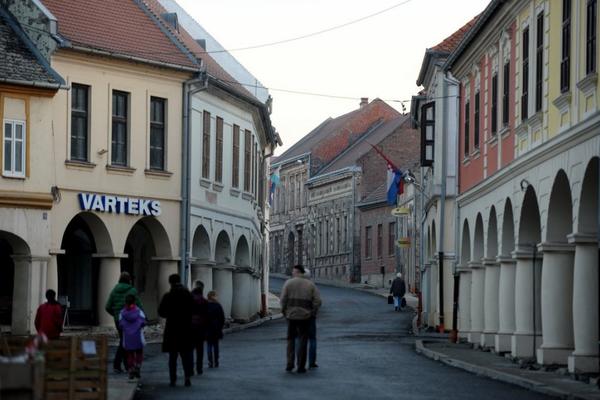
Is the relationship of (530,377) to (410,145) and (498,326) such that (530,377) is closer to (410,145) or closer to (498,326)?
(498,326)

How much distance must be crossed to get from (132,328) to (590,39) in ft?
27.3

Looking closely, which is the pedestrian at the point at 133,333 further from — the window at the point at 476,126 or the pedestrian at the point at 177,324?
the window at the point at 476,126

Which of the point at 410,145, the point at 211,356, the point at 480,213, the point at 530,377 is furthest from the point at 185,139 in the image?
the point at 410,145

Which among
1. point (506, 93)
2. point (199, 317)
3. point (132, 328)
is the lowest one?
point (132, 328)

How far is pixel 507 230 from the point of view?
34.2m

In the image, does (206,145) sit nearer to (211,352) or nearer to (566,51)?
(211,352)

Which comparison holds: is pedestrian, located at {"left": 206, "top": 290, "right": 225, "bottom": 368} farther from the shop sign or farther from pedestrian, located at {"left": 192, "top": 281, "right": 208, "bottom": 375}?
the shop sign

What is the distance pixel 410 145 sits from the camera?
299 feet

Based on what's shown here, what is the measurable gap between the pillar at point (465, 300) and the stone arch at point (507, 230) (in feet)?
22.9

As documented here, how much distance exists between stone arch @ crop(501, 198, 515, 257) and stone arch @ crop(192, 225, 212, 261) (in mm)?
16952

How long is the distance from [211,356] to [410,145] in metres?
63.0

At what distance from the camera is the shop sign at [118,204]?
1716 inches

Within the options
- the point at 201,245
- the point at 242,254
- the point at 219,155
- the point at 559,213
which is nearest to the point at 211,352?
the point at 559,213

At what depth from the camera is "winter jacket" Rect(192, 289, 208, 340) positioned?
26.4 metres
